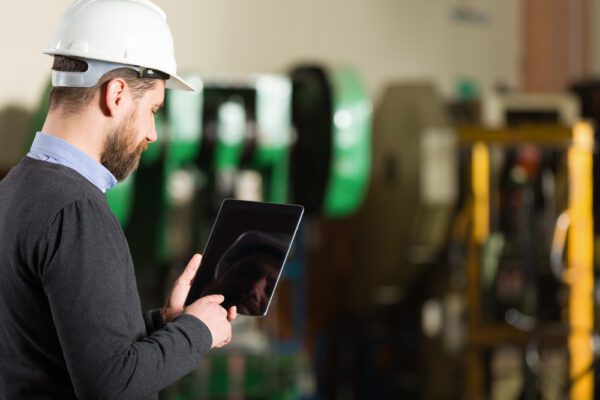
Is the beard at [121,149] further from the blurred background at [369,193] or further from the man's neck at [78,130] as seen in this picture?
the blurred background at [369,193]

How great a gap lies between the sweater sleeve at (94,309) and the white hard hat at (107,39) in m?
0.26

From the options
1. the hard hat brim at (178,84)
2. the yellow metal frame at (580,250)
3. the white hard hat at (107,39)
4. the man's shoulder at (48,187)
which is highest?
the white hard hat at (107,39)

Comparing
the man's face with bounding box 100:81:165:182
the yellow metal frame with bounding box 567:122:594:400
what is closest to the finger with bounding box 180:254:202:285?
the man's face with bounding box 100:81:165:182

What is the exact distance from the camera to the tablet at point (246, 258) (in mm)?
1888

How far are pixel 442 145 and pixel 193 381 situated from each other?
→ 5.25ft

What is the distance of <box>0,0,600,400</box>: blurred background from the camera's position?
14.0ft

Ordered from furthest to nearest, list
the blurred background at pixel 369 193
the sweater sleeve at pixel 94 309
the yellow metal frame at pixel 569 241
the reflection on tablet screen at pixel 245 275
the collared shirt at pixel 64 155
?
the yellow metal frame at pixel 569 241 < the blurred background at pixel 369 193 < the reflection on tablet screen at pixel 245 275 < the collared shirt at pixel 64 155 < the sweater sleeve at pixel 94 309

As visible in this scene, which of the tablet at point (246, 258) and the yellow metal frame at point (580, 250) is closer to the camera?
the tablet at point (246, 258)

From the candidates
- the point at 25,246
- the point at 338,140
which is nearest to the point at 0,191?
the point at 25,246

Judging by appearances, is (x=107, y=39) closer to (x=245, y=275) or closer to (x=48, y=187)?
(x=48, y=187)

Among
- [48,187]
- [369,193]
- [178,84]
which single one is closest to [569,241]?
[369,193]

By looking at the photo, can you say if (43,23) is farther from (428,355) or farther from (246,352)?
(428,355)

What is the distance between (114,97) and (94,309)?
368mm

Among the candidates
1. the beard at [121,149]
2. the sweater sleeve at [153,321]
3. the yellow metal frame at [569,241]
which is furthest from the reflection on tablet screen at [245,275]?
the yellow metal frame at [569,241]
